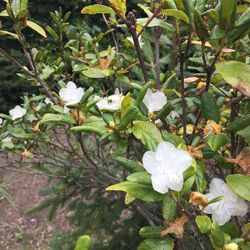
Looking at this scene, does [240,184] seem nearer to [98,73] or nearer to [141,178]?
[141,178]

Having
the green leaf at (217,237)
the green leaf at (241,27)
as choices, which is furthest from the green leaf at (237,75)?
the green leaf at (217,237)

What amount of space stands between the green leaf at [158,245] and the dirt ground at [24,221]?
9.23 feet

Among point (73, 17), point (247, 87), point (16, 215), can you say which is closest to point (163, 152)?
point (247, 87)

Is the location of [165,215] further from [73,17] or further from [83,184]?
[73,17]

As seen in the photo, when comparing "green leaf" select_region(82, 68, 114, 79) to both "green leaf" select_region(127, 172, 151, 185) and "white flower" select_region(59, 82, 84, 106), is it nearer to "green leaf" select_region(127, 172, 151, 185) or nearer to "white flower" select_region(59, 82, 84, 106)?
"white flower" select_region(59, 82, 84, 106)

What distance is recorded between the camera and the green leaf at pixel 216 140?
3.26 ft

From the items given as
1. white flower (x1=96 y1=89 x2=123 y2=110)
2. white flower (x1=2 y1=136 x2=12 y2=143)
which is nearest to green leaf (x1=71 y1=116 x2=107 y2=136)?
white flower (x1=96 y1=89 x2=123 y2=110)

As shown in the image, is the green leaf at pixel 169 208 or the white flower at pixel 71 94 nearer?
the green leaf at pixel 169 208

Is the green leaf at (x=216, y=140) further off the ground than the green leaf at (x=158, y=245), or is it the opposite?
the green leaf at (x=216, y=140)

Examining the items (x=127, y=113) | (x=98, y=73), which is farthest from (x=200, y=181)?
(x=98, y=73)

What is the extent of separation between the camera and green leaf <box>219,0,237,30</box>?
83 cm

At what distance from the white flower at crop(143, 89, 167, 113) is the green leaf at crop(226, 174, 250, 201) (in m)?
0.31

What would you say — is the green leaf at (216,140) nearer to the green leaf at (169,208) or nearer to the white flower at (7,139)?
the green leaf at (169,208)

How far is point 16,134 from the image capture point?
2016mm
